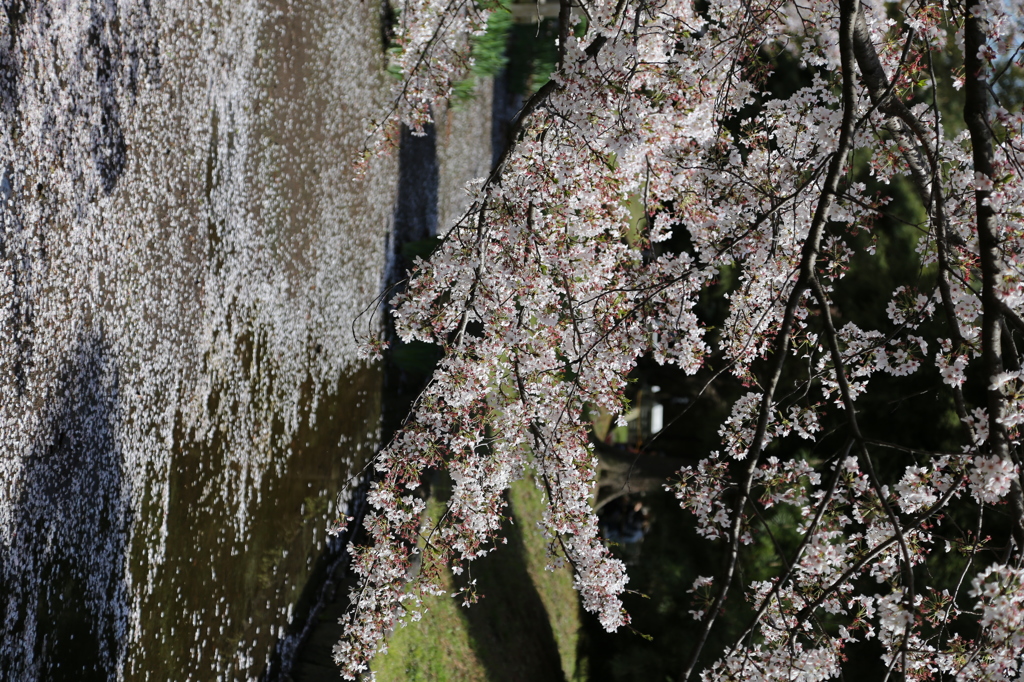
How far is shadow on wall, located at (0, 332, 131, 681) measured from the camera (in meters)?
3.82

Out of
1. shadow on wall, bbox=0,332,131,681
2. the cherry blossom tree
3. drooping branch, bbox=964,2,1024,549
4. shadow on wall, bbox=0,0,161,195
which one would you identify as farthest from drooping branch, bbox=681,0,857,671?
shadow on wall, bbox=0,0,161,195

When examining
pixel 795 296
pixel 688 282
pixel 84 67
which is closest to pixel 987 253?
pixel 795 296

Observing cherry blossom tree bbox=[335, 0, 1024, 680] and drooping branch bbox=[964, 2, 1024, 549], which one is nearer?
drooping branch bbox=[964, 2, 1024, 549]

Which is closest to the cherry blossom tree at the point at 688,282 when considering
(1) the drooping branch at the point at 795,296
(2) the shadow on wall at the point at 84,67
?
(1) the drooping branch at the point at 795,296

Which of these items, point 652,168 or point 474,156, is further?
point 474,156

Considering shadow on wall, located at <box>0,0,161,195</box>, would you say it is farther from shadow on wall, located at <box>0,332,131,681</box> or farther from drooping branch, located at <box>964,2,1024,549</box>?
drooping branch, located at <box>964,2,1024,549</box>

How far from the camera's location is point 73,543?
163 inches

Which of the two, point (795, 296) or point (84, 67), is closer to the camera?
point (795, 296)

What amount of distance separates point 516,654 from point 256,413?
13.1 ft

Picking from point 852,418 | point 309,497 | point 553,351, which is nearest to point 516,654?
point 309,497

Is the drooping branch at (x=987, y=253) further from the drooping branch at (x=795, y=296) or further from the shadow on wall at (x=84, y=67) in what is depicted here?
the shadow on wall at (x=84, y=67)

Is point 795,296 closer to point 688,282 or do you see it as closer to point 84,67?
point 688,282

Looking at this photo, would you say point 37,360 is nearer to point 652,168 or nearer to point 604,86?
point 604,86

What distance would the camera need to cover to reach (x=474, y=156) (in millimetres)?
10070
